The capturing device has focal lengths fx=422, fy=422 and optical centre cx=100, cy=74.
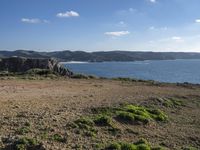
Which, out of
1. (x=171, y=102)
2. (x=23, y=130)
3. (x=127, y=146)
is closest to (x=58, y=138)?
(x=23, y=130)

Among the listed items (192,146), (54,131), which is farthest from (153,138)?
(54,131)

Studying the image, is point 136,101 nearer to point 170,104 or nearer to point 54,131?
point 170,104

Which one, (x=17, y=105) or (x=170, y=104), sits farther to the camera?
(x=170, y=104)

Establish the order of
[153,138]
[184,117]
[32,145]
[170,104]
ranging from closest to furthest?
[32,145] → [153,138] → [184,117] → [170,104]

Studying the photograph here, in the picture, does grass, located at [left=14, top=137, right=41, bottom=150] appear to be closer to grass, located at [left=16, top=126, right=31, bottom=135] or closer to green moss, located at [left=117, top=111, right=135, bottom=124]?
grass, located at [left=16, top=126, right=31, bottom=135]

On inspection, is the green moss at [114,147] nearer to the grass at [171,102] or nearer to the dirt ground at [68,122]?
the dirt ground at [68,122]

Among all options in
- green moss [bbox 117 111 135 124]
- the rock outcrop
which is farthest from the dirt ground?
the rock outcrop

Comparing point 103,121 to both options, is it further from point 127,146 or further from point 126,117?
point 127,146

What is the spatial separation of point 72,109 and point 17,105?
7.16ft

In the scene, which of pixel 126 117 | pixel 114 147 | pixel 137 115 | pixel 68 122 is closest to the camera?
pixel 114 147

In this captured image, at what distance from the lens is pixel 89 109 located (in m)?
17.2

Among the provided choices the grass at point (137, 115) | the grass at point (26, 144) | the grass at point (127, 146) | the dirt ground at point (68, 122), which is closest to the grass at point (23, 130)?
the dirt ground at point (68, 122)

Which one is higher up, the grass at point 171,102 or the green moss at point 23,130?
the green moss at point 23,130

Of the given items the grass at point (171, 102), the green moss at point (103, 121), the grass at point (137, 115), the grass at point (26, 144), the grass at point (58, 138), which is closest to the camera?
the grass at point (26, 144)
